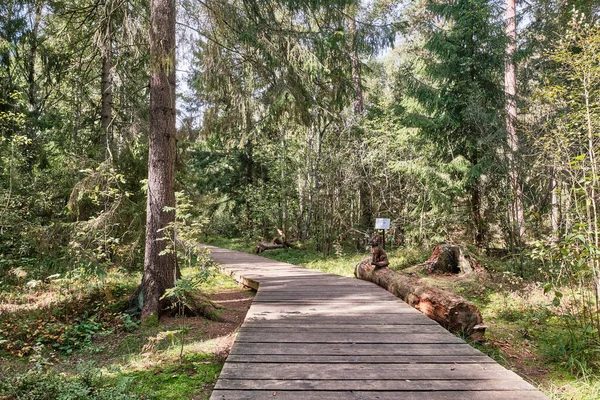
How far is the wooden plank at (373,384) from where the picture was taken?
281 centimetres

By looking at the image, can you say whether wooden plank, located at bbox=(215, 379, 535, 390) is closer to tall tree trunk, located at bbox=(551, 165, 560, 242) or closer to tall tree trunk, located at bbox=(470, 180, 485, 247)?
tall tree trunk, located at bbox=(551, 165, 560, 242)

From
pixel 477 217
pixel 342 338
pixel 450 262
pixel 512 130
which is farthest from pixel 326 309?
pixel 512 130

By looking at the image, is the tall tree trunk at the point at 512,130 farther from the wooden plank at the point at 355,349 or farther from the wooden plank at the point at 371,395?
the wooden plank at the point at 371,395

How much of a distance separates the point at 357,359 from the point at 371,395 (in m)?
0.71

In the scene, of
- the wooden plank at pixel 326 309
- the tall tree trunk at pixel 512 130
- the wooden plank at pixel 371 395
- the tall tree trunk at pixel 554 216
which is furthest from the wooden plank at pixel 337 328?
the tall tree trunk at pixel 512 130

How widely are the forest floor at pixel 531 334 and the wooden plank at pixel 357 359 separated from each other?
104 centimetres

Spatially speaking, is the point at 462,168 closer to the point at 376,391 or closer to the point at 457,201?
the point at 457,201

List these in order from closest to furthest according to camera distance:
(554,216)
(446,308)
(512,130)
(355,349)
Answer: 1. (355,349)
2. (446,308)
3. (554,216)
4. (512,130)

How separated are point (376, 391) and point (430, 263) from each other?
7.57 metres

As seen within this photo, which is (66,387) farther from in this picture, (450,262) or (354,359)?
(450,262)

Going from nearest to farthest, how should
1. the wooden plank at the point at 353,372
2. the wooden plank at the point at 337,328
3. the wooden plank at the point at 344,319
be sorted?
the wooden plank at the point at 353,372, the wooden plank at the point at 337,328, the wooden plank at the point at 344,319

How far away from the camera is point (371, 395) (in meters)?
2.70

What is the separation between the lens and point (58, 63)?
7.89 metres

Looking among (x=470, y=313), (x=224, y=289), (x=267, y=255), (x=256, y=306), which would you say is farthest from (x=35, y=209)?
(x=470, y=313)
